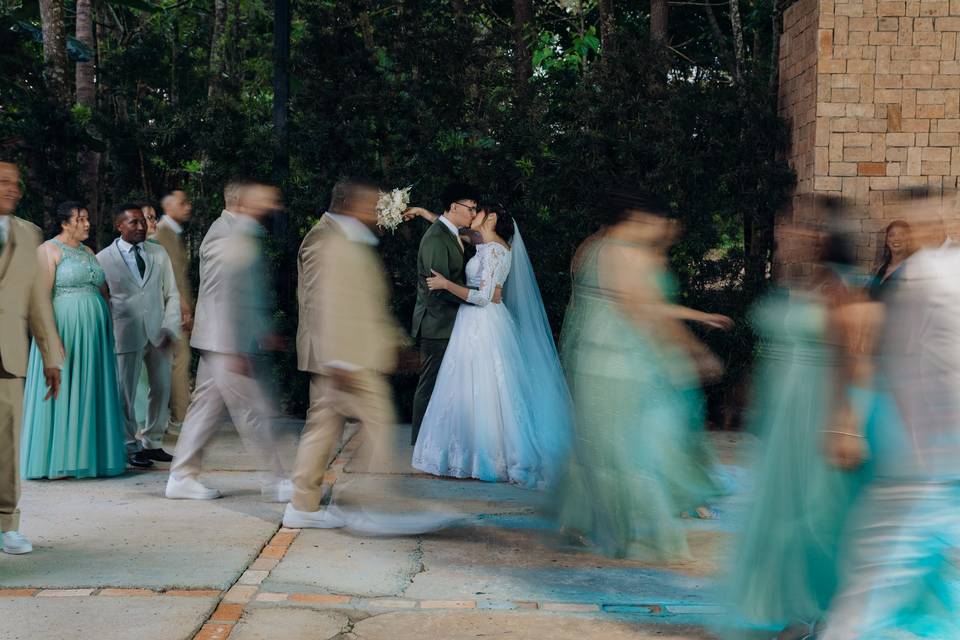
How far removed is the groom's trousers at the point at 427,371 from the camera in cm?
790

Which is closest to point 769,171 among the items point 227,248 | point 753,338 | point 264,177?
point 753,338

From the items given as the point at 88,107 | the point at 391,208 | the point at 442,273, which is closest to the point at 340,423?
the point at 442,273

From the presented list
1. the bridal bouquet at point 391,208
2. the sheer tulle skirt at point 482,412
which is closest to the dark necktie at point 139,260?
the bridal bouquet at point 391,208

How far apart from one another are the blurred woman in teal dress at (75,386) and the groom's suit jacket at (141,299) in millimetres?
371

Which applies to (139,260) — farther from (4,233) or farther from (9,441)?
(9,441)

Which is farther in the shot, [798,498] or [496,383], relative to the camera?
[496,383]

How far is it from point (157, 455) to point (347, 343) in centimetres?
292

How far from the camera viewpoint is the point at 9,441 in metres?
5.25

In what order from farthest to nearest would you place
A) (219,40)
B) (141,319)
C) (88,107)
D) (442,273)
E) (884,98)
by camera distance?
1. (219,40)
2. (88,107)
3. (884,98)
4. (141,319)
5. (442,273)

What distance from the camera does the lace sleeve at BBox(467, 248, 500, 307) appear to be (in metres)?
7.51

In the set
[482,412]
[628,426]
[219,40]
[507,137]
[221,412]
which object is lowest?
[482,412]

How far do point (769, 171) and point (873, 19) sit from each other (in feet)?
4.92

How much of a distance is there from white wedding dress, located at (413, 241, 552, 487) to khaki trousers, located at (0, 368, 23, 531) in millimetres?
2904

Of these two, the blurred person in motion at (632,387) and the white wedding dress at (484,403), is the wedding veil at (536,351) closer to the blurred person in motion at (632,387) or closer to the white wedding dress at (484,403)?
the white wedding dress at (484,403)
